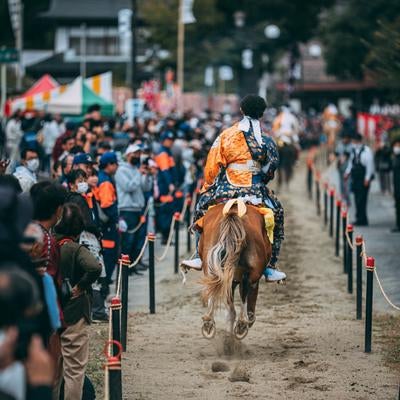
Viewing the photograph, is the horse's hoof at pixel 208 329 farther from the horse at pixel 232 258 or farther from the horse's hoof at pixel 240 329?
the horse's hoof at pixel 240 329

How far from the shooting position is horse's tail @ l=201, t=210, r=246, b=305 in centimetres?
1180

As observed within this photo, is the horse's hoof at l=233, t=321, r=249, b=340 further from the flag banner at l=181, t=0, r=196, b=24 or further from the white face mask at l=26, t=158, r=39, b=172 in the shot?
the flag banner at l=181, t=0, r=196, b=24

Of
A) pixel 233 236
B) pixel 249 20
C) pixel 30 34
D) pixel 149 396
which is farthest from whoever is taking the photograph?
pixel 30 34

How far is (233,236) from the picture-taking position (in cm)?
1195

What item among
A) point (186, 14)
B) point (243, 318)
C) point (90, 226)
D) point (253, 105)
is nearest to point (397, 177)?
point (253, 105)

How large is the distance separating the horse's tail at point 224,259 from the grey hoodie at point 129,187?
504 cm

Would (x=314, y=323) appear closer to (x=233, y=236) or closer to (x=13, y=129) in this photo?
(x=233, y=236)

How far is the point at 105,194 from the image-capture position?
14.9m

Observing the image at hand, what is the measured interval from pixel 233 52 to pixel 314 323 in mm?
48272

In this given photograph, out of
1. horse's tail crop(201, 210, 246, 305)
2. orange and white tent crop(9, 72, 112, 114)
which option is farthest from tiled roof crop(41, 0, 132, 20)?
horse's tail crop(201, 210, 246, 305)

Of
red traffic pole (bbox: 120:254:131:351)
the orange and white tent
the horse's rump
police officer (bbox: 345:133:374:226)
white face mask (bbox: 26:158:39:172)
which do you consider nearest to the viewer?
the horse's rump

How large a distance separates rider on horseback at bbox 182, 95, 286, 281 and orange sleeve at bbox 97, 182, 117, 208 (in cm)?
225

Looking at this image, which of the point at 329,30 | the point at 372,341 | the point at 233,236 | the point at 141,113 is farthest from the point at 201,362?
the point at 329,30

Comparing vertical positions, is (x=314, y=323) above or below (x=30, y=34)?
below
